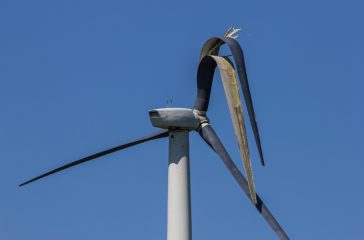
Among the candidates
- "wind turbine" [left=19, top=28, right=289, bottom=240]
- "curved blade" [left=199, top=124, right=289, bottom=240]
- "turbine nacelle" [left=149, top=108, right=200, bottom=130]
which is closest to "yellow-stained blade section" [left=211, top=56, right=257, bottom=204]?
"wind turbine" [left=19, top=28, right=289, bottom=240]

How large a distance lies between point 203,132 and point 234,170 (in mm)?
1651

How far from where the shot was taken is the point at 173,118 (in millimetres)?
27500

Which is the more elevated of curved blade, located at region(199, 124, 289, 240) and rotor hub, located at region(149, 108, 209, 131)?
rotor hub, located at region(149, 108, 209, 131)

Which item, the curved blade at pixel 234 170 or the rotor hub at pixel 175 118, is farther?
the rotor hub at pixel 175 118

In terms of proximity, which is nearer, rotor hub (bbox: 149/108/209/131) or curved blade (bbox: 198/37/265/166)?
curved blade (bbox: 198/37/265/166)

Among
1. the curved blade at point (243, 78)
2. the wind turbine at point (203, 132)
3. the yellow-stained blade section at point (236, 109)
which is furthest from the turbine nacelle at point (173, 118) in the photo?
the curved blade at point (243, 78)

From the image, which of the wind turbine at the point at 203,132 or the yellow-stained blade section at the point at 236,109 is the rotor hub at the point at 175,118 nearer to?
the wind turbine at the point at 203,132

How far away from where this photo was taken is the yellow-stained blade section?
25641mm

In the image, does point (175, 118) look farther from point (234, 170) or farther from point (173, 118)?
point (234, 170)

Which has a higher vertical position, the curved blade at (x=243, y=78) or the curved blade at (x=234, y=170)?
the curved blade at (x=243, y=78)

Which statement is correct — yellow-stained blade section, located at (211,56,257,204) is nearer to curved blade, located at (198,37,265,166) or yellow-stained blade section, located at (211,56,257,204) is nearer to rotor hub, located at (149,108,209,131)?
curved blade, located at (198,37,265,166)

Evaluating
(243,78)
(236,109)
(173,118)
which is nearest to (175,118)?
(173,118)

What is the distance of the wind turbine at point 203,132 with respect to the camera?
26125 mm

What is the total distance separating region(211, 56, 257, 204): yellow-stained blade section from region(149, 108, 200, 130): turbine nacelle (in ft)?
4.53
